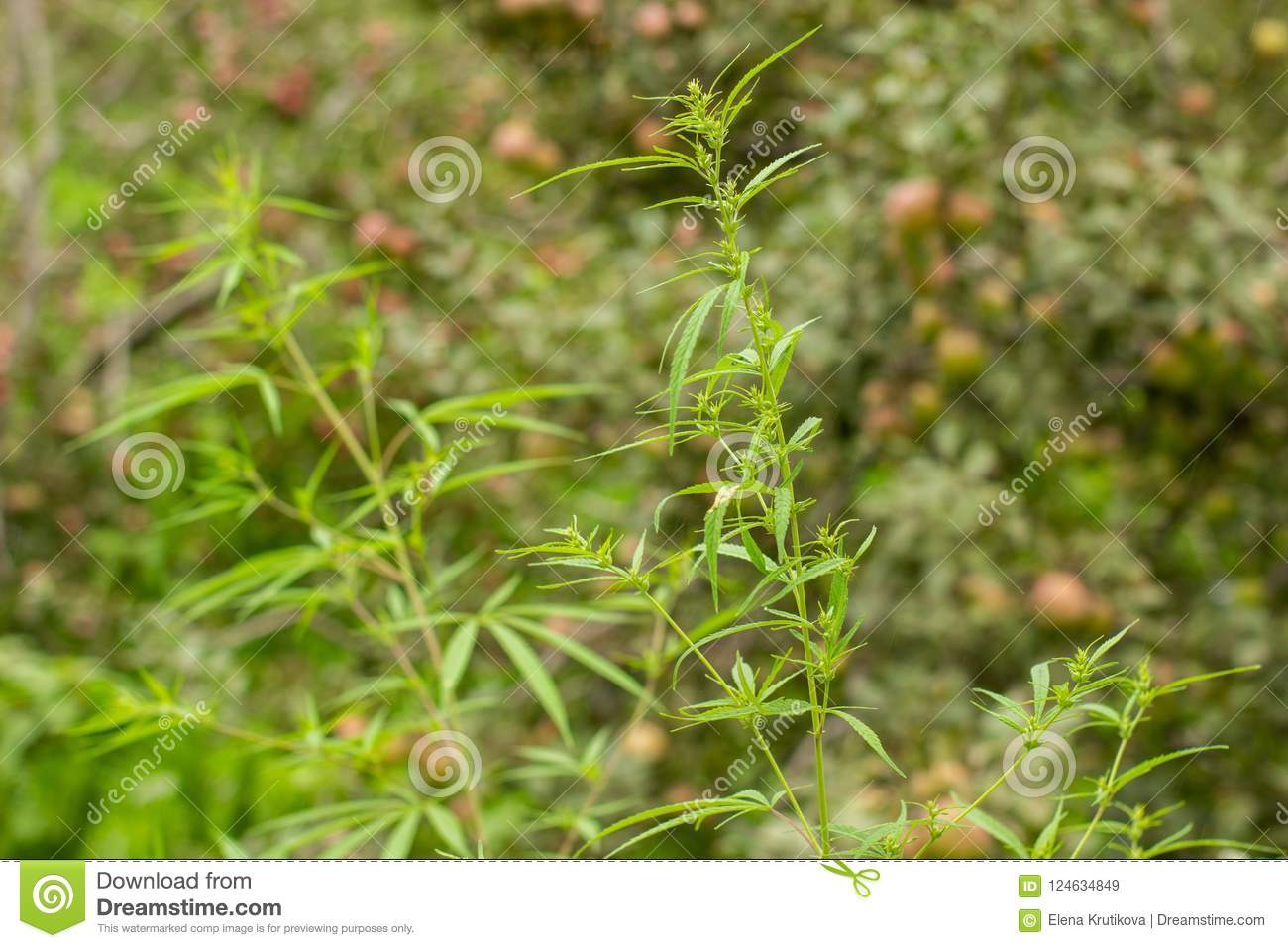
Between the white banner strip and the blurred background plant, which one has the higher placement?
the blurred background plant

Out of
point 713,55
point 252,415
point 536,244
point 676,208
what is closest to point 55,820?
point 252,415

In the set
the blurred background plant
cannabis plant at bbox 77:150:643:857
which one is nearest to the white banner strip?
cannabis plant at bbox 77:150:643:857

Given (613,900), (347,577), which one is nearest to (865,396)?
(347,577)

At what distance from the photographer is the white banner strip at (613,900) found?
0.81 metres

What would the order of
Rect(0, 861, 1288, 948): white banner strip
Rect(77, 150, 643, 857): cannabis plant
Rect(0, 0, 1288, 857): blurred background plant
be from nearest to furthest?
Rect(0, 861, 1288, 948): white banner strip → Rect(77, 150, 643, 857): cannabis plant → Rect(0, 0, 1288, 857): blurred background plant

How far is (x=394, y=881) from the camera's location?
846 mm

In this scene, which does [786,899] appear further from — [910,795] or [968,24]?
[968,24]

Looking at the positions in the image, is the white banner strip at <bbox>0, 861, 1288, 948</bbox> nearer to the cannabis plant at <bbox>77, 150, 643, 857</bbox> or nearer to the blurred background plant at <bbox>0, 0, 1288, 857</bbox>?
the cannabis plant at <bbox>77, 150, 643, 857</bbox>

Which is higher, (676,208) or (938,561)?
(676,208)

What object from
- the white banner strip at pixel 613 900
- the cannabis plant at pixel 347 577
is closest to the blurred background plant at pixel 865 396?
the cannabis plant at pixel 347 577

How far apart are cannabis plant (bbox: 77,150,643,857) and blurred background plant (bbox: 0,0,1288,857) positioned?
1.1 inches

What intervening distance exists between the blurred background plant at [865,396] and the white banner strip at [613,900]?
20.9 inches

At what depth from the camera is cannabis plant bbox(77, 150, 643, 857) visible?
1.04m

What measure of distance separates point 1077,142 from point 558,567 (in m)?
1.07
